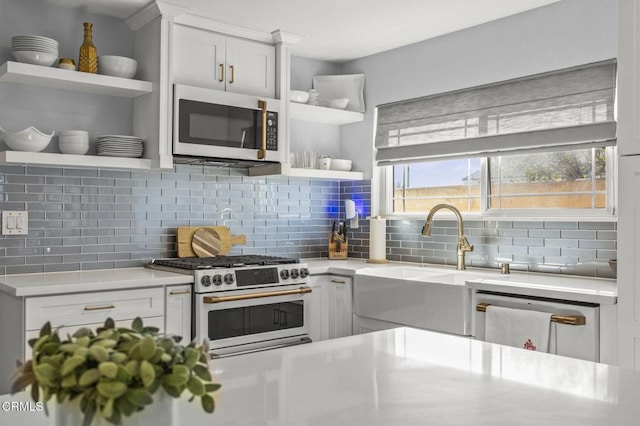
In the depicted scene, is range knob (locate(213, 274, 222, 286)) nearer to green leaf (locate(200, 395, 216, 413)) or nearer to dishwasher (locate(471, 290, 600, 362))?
dishwasher (locate(471, 290, 600, 362))

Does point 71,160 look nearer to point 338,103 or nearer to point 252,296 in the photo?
point 252,296

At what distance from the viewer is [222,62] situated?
4.10 m

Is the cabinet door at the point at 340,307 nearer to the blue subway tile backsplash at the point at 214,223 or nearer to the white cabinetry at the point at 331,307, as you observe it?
the white cabinetry at the point at 331,307

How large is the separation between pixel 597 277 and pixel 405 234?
1.56 m

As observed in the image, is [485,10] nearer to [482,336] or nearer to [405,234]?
[405,234]

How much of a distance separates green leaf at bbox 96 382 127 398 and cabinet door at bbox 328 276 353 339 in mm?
3607

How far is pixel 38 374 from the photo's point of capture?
75 cm

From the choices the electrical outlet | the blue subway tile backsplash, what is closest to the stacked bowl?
the blue subway tile backsplash

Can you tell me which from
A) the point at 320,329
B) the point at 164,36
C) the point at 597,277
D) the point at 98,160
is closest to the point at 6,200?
the point at 98,160

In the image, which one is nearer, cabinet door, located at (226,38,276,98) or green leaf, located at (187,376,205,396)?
green leaf, located at (187,376,205,396)

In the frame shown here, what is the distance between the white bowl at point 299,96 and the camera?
465cm

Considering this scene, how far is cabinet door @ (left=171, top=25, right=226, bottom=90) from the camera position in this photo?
3881 millimetres

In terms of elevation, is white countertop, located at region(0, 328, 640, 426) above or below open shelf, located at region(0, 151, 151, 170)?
below

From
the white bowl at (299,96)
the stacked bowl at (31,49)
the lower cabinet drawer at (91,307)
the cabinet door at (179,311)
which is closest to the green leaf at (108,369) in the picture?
the lower cabinet drawer at (91,307)
